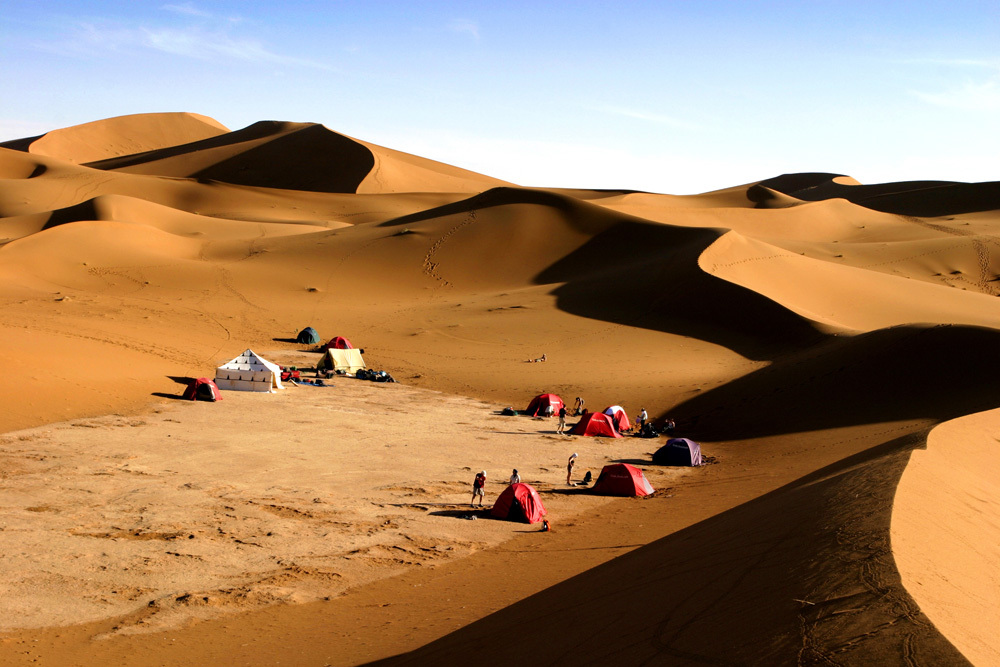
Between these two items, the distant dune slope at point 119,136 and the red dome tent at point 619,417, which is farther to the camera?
the distant dune slope at point 119,136

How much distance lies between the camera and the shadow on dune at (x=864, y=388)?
74.0 feet

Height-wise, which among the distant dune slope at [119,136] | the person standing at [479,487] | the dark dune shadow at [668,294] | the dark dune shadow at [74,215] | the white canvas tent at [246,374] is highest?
the distant dune slope at [119,136]

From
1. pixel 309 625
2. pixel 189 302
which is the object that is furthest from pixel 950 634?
pixel 189 302

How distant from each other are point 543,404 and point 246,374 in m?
9.28

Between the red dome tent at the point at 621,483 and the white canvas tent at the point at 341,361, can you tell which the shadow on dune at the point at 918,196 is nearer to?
the white canvas tent at the point at 341,361

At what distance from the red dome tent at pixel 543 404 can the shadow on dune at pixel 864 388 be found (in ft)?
11.5

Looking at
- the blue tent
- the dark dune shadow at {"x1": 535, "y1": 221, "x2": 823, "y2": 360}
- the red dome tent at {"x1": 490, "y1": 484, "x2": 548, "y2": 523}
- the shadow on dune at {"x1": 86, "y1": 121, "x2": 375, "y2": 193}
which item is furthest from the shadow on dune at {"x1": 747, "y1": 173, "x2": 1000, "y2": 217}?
the red dome tent at {"x1": 490, "y1": 484, "x2": 548, "y2": 523}

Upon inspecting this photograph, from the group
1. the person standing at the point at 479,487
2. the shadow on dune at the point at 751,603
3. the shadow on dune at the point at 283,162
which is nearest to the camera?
the shadow on dune at the point at 751,603

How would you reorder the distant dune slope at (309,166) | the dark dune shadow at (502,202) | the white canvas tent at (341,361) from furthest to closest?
1. the distant dune slope at (309,166)
2. the dark dune shadow at (502,202)
3. the white canvas tent at (341,361)

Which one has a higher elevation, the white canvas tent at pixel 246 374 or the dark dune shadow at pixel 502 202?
the dark dune shadow at pixel 502 202

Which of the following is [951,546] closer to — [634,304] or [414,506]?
[414,506]

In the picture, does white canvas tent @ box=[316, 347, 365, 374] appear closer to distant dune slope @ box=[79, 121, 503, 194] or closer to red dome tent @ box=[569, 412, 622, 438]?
red dome tent @ box=[569, 412, 622, 438]

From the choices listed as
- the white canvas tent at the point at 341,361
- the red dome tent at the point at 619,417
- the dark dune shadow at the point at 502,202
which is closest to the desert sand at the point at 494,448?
the dark dune shadow at the point at 502,202

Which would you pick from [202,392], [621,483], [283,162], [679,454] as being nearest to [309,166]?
[283,162]
